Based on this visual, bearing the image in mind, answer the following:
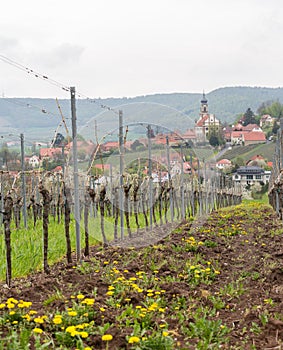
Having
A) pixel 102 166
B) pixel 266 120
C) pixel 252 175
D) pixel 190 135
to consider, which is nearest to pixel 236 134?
pixel 266 120

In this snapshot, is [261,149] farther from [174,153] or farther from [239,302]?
[239,302]

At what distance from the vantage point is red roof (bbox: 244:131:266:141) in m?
92.6

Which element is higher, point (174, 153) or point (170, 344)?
point (174, 153)

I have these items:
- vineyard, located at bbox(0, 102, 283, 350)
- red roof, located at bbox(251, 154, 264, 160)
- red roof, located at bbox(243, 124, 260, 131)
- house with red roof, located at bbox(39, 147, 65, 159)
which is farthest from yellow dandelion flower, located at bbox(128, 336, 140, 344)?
red roof, located at bbox(243, 124, 260, 131)

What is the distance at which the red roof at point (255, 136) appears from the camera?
304 feet

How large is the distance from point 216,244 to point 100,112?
3696mm

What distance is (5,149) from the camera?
1969 cm

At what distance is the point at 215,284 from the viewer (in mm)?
7754

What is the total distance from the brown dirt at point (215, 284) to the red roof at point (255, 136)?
8251 centimetres

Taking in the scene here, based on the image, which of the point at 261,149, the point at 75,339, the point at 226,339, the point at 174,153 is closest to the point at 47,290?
the point at 75,339

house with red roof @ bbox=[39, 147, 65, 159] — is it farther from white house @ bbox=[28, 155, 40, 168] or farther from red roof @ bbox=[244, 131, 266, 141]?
red roof @ bbox=[244, 131, 266, 141]

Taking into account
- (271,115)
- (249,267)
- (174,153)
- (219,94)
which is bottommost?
(249,267)

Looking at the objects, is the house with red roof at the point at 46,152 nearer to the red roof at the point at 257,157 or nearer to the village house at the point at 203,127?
the village house at the point at 203,127

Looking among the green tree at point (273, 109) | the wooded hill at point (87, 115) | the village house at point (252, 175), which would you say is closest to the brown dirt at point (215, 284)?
the wooded hill at point (87, 115)
